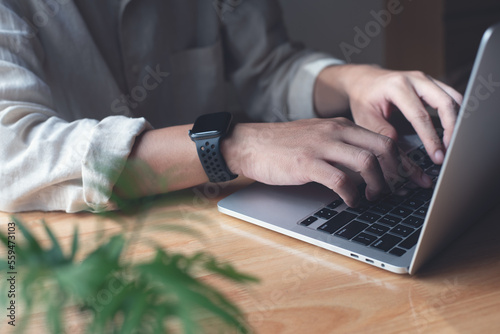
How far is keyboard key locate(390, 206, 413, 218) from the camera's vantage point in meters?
0.56

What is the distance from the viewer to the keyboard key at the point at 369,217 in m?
0.56

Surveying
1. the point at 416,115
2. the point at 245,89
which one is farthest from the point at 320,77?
the point at 416,115

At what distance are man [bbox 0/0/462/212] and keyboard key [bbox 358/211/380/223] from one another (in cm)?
3

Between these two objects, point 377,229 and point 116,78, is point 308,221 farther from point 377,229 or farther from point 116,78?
point 116,78

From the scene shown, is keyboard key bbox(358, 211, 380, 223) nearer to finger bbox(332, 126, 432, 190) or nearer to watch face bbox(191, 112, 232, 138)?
→ finger bbox(332, 126, 432, 190)

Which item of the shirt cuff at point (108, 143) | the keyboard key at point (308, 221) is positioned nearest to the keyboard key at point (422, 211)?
the keyboard key at point (308, 221)

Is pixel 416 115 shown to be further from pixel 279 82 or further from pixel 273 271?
pixel 279 82

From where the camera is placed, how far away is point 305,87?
1074 millimetres

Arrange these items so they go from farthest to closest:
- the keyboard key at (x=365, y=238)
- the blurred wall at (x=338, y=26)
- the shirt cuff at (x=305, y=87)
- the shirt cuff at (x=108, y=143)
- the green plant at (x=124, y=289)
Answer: the blurred wall at (x=338, y=26) < the shirt cuff at (x=305, y=87) < the shirt cuff at (x=108, y=143) < the keyboard key at (x=365, y=238) < the green plant at (x=124, y=289)

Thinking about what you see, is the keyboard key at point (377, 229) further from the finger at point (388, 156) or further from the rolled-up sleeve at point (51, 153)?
the rolled-up sleeve at point (51, 153)

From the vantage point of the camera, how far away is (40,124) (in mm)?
709

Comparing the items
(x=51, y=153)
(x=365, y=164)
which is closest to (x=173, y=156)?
(x=51, y=153)

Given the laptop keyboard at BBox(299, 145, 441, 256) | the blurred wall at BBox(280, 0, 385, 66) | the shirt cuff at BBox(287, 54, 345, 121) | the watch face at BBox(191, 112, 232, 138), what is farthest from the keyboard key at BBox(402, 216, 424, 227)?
the blurred wall at BBox(280, 0, 385, 66)

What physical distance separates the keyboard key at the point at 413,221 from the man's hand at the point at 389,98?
0.50ft
